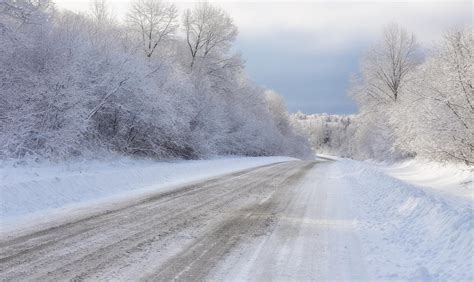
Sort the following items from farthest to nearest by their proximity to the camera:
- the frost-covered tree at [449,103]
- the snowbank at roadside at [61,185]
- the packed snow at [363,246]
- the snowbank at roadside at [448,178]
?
the frost-covered tree at [449,103], the snowbank at roadside at [448,178], the snowbank at roadside at [61,185], the packed snow at [363,246]

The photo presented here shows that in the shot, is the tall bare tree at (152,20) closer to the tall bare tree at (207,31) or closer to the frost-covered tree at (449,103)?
the tall bare tree at (207,31)

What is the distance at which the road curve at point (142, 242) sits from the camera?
487cm

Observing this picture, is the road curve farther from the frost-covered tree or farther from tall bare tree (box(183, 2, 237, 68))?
tall bare tree (box(183, 2, 237, 68))

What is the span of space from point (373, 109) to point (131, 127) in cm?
3125

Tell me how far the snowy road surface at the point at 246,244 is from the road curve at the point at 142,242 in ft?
0.05

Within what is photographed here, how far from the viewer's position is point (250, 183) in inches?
604

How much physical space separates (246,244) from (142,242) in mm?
1639

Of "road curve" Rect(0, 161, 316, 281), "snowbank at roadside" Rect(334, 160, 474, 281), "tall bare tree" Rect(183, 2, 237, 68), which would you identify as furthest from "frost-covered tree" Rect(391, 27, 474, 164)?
"tall bare tree" Rect(183, 2, 237, 68)

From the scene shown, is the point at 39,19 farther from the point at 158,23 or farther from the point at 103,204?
the point at 158,23

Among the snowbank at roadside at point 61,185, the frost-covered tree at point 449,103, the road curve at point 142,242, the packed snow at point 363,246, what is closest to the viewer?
the road curve at point 142,242

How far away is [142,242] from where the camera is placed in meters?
6.23

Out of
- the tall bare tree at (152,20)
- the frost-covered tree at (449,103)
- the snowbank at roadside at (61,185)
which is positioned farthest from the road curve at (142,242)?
the tall bare tree at (152,20)

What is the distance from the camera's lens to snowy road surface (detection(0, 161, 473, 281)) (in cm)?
500

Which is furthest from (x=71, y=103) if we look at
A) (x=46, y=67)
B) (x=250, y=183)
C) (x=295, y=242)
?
(x=295, y=242)
